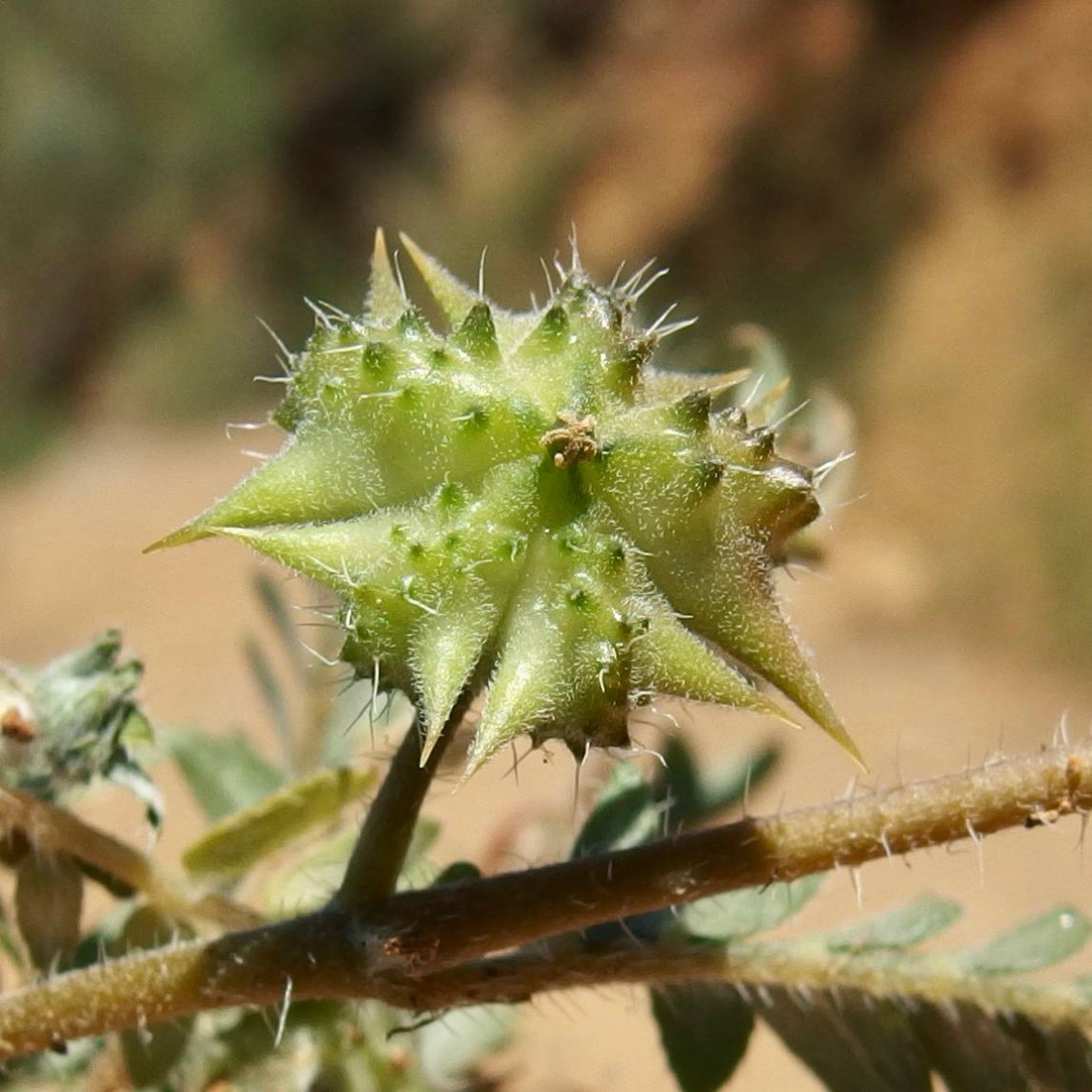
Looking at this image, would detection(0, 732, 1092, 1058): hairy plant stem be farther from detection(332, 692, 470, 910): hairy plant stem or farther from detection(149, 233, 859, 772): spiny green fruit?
detection(149, 233, 859, 772): spiny green fruit

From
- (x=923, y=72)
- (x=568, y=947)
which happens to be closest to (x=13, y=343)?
(x=923, y=72)

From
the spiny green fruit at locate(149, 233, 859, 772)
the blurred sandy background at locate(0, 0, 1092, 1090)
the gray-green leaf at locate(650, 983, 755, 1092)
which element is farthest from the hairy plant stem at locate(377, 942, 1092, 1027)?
the blurred sandy background at locate(0, 0, 1092, 1090)

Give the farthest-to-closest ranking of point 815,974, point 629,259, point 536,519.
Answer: point 629,259
point 815,974
point 536,519

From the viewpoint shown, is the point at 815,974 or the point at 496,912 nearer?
the point at 496,912

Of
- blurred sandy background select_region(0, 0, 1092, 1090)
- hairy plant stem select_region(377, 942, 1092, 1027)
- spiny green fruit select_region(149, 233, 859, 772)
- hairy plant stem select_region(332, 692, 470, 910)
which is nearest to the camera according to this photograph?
spiny green fruit select_region(149, 233, 859, 772)

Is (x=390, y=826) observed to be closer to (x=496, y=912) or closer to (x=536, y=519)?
(x=496, y=912)

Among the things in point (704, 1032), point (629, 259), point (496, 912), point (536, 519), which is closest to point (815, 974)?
point (704, 1032)
